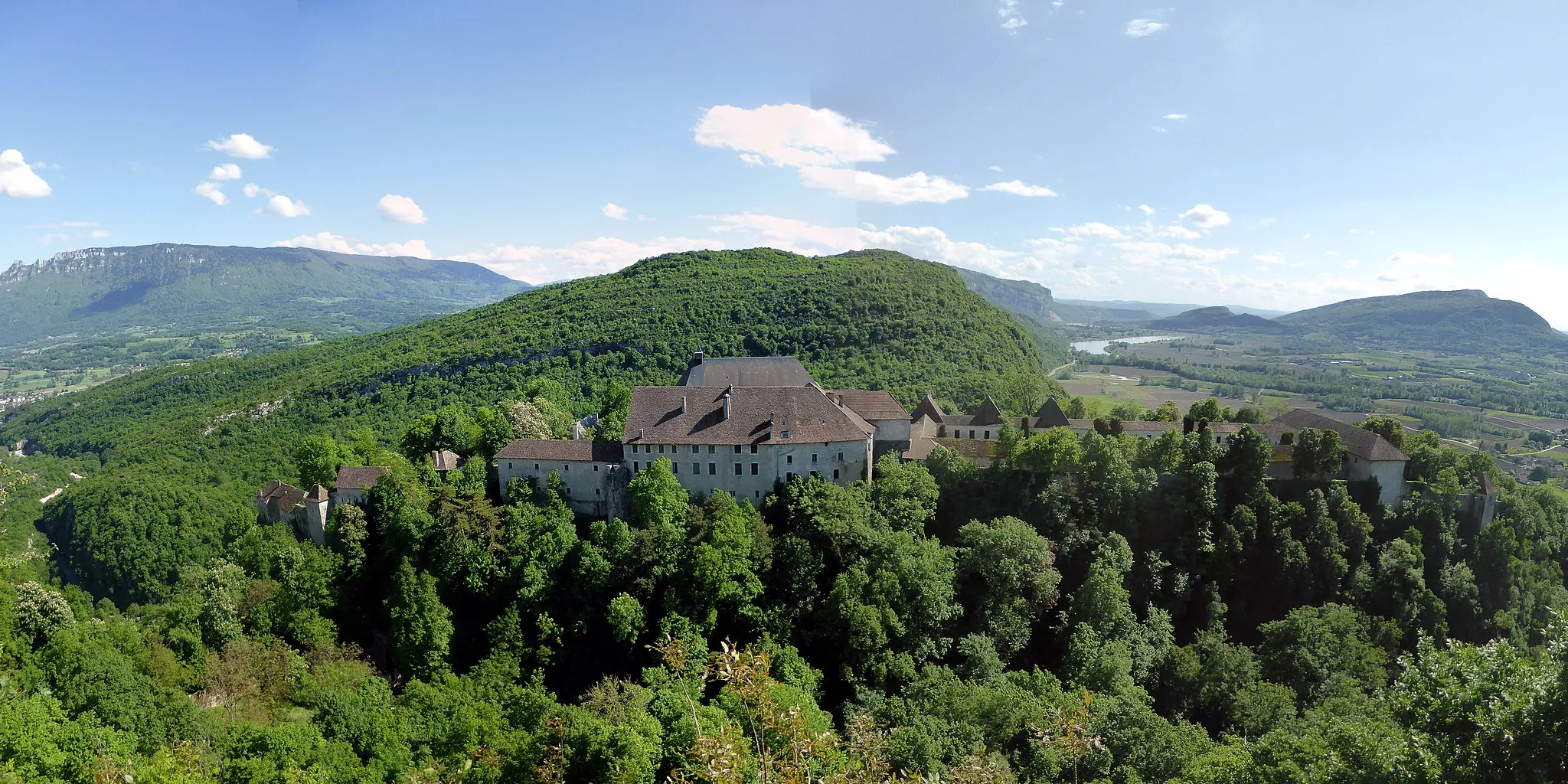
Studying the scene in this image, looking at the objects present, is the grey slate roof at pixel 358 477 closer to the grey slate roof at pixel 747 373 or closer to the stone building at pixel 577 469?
the stone building at pixel 577 469

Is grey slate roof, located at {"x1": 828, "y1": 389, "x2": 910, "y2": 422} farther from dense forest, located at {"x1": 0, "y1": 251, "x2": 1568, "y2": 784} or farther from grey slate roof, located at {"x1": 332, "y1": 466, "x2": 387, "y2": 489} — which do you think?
grey slate roof, located at {"x1": 332, "y1": 466, "x2": 387, "y2": 489}

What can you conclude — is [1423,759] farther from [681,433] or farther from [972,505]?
[681,433]

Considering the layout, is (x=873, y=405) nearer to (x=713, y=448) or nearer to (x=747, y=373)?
(x=747, y=373)

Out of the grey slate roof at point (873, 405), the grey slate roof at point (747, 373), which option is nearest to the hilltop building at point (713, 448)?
the grey slate roof at point (873, 405)

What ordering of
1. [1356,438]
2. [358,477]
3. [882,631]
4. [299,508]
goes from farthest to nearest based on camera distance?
[1356,438], [299,508], [358,477], [882,631]

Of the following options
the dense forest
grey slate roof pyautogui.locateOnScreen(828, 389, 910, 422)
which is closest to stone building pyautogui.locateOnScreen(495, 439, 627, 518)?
the dense forest

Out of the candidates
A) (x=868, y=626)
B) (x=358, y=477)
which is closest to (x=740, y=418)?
(x=868, y=626)
